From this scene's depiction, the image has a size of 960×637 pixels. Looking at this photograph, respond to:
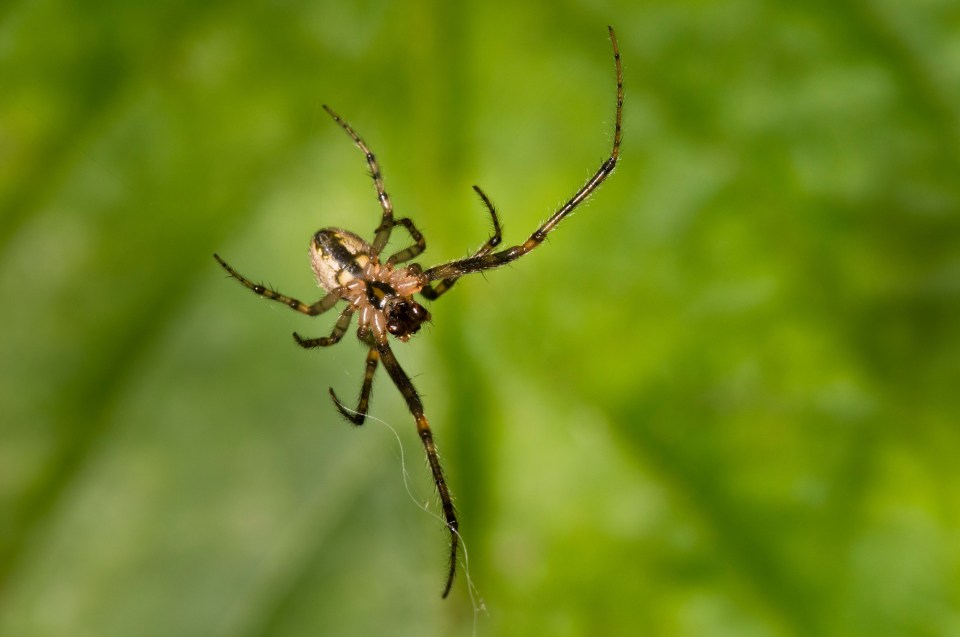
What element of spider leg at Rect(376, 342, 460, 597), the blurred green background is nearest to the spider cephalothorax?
the blurred green background

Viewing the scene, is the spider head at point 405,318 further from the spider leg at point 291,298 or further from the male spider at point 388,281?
the spider leg at point 291,298

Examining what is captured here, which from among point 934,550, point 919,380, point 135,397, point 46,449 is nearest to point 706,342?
point 919,380

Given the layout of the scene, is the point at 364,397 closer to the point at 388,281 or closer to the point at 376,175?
the point at 376,175

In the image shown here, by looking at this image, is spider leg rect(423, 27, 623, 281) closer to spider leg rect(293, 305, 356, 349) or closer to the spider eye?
the spider eye

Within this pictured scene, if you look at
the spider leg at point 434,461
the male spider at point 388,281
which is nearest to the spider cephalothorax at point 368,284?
the male spider at point 388,281

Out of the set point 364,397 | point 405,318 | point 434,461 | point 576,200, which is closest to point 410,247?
point 405,318

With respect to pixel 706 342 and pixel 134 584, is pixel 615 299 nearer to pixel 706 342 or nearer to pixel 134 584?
pixel 706 342

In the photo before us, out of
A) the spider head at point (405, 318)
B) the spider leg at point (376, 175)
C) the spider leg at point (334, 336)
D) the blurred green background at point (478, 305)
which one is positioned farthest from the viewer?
the spider head at point (405, 318)
